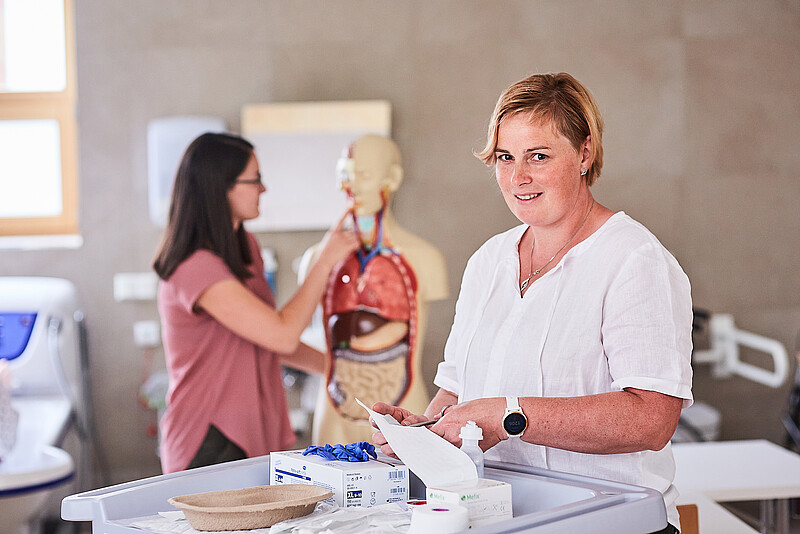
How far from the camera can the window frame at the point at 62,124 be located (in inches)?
170

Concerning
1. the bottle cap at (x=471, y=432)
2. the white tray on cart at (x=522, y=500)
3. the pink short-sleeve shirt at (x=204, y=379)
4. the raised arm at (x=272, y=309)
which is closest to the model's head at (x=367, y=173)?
the raised arm at (x=272, y=309)

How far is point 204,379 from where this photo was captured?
239 centimetres

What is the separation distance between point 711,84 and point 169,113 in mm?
2558

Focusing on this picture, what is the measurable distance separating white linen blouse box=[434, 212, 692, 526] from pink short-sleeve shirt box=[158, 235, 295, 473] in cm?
99

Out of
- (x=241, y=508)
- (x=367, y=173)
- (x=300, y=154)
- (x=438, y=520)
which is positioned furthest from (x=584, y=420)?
(x=300, y=154)

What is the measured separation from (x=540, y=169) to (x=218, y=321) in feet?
3.89

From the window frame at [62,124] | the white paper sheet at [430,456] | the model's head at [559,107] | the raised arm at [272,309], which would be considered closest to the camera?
the white paper sheet at [430,456]

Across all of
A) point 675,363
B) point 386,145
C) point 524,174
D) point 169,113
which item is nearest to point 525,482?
point 675,363

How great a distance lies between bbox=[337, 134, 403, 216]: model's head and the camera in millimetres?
2561

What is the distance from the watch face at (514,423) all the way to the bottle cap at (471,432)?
50mm

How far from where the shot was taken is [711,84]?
14.1 ft

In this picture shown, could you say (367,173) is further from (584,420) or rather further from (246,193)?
(584,420)

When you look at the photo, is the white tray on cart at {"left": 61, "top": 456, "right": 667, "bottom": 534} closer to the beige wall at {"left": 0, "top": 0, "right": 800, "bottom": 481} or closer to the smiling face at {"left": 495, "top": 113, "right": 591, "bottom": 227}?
the smiling face at {"left": 495, "top": 113, "right": 591, "bottom": 227}

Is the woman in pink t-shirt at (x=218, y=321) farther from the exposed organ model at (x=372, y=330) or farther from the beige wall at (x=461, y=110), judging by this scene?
the beige wall at (x=461, y=110)
